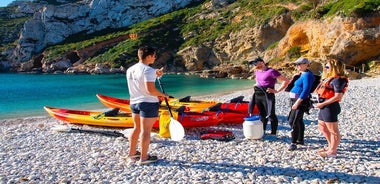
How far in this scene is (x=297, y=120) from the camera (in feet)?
25.4

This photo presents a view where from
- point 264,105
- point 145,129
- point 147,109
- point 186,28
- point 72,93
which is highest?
point 186,28

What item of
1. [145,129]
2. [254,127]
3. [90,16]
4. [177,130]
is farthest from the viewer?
[90,16]

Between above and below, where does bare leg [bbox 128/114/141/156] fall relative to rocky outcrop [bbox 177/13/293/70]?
below

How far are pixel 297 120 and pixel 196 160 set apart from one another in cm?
231

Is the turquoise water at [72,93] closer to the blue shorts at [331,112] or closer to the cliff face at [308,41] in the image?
the cliff face at [308,41]

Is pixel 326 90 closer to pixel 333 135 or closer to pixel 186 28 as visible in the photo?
pixel 333 135

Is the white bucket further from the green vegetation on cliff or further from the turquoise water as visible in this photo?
the green vegetation on cliff

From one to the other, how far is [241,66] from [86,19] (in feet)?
196

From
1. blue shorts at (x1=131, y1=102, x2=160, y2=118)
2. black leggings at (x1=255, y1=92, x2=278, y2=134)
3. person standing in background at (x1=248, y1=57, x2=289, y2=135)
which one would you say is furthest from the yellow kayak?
blue shorts at (x1=131, y1=102, x2=160, y2=118)

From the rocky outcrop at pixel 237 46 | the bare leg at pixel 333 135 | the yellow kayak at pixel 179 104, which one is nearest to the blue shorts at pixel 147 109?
the bare leg at pixel 333 135

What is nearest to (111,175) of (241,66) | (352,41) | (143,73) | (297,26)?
(143,73)

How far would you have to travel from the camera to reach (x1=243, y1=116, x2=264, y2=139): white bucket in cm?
870

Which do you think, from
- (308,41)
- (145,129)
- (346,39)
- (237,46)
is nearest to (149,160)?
(145,129)

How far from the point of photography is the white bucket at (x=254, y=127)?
8.70 m
